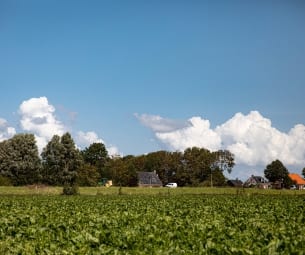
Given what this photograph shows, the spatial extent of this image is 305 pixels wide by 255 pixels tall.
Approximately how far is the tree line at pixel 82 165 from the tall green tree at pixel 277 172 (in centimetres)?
1615

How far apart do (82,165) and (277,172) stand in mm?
69370

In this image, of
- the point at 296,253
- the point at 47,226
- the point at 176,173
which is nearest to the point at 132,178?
the point at 176,173

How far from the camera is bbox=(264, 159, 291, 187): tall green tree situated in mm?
152500

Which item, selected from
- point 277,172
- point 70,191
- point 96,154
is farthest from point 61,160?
point 277,172

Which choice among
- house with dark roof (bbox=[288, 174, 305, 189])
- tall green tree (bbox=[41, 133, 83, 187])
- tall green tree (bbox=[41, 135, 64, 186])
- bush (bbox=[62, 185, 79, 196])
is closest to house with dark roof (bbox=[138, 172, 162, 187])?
tall green tree (bbox=[41, 133, 83, 187])

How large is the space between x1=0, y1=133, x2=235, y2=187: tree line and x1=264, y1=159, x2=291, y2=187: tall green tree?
16150 millimetres

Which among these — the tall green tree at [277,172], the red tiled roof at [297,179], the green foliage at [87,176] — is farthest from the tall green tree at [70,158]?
the red tiled roof at [297,179]

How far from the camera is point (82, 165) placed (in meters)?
114

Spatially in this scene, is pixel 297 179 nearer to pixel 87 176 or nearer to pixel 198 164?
pixel 198 164

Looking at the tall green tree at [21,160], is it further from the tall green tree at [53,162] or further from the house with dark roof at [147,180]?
the house with dark roof at [147,180]

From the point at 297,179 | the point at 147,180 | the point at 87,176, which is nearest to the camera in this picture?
the point at 87,176

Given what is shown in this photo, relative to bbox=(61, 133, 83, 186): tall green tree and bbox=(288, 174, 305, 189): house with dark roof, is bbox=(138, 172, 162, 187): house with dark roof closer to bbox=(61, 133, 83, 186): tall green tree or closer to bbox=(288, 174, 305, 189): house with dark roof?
bbox=(61, 133, 83, 186): tall green tree

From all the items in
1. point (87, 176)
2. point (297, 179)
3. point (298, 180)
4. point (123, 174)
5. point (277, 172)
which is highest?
point (277, 172)

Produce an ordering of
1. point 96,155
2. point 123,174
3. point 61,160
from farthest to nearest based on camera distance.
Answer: point 96,155
point 123,174
point 61,160
